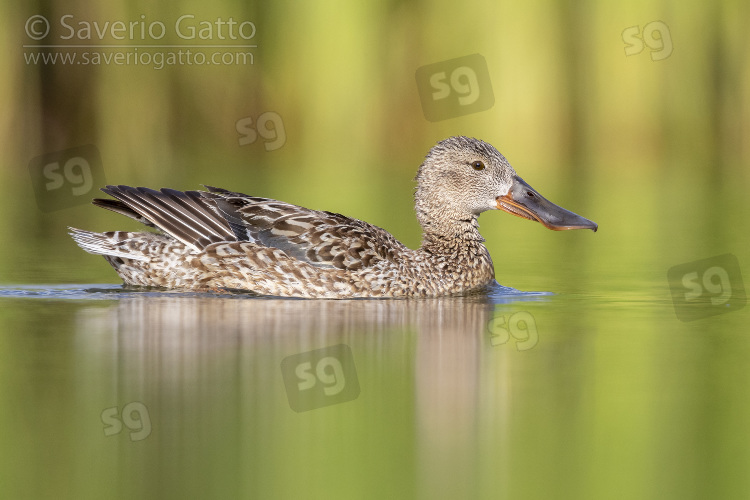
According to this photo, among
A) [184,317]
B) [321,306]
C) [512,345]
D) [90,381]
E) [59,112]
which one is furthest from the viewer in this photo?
[59,112]

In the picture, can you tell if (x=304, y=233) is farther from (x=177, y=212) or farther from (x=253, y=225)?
(x=177, y=212)

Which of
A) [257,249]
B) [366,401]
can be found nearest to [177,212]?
[257,249]

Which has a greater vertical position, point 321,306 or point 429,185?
point 429,185

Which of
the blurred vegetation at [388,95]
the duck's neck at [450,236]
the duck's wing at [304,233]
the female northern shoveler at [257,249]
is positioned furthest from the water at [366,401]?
the blurred vegetation at [388,95]

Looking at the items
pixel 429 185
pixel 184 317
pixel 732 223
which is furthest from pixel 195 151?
pixel 184 317

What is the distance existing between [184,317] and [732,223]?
722 centimetres

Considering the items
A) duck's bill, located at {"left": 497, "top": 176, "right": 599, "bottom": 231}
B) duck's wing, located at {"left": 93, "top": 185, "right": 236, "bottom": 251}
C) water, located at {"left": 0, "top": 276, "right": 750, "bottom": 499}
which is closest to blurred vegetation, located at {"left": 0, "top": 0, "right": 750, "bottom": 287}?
duck's bill, located at {"left": 497, "top": 176, "right": 599, "bottom": 231}

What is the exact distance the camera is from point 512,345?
25.0 ft

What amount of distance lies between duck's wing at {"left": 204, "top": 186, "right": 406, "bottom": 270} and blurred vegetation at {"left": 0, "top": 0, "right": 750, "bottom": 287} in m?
4.85

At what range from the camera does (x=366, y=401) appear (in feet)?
20.5

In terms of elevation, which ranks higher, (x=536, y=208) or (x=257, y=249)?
(x=536, y=208)

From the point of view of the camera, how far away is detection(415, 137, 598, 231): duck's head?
9.91 m

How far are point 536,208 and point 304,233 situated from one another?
167cm

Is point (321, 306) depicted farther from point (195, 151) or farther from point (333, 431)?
point (195, 151)
